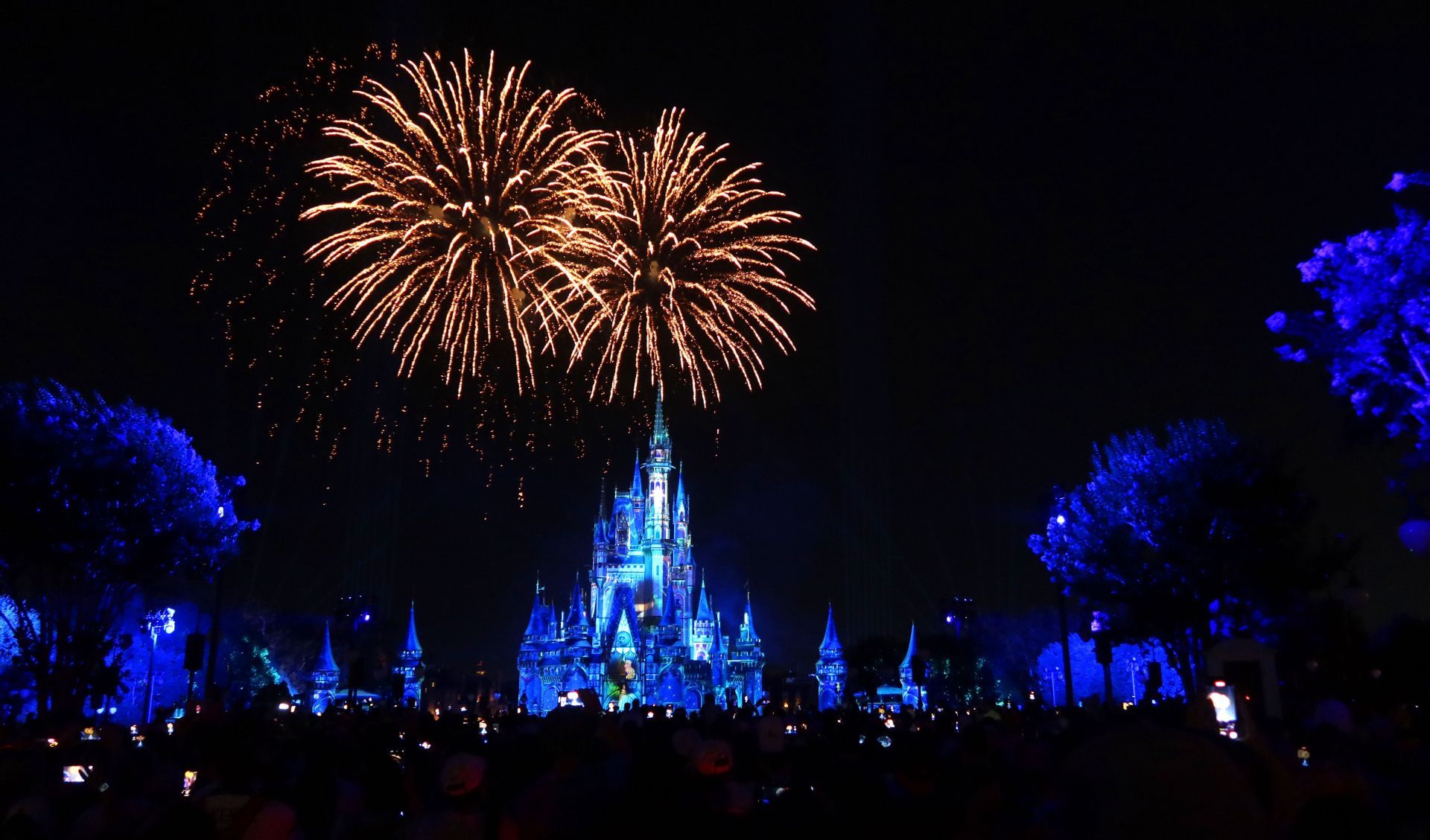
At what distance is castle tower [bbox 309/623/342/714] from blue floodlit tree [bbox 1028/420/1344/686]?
73936mm

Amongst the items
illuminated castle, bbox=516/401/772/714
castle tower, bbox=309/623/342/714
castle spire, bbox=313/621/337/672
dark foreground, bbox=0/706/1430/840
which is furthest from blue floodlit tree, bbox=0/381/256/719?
illuminated castle, bbox=516/401/772/714

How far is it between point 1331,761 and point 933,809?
9.52 ft

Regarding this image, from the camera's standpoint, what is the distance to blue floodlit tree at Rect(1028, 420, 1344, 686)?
1453 inches

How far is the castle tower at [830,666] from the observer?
456ft

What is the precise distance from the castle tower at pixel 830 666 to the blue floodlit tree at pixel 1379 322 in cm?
12028

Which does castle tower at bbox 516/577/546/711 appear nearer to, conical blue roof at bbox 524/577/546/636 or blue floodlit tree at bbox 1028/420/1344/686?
conical blue roof at bbox 524/577/546/636

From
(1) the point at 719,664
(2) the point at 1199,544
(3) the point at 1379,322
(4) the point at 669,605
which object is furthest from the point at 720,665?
(3) the point at 1379,322

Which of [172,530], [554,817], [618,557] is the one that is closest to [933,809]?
[554,817]

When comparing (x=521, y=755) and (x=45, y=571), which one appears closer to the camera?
(x=521, y=755)

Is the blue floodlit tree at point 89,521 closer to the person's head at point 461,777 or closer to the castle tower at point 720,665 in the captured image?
the person's head at point 461,777

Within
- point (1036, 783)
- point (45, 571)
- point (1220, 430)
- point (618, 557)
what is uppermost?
point (618, 557)

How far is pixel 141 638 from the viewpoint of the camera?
219 feet

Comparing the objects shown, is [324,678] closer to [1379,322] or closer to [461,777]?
[1379,322]

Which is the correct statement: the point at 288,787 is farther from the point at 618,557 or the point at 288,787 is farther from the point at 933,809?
the point at 618,557
